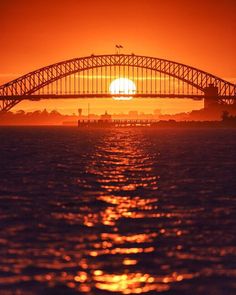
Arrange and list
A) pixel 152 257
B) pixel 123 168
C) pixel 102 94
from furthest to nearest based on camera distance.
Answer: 1. pixel 102 94
2. pixel 123 168
3. pixel 152 257

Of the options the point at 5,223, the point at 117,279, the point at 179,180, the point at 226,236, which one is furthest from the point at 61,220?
the point at 179,180

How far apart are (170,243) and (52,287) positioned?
18.5 ft

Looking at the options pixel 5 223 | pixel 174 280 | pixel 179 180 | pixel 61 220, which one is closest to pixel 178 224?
pixel 61 220

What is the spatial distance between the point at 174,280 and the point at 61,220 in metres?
8.96

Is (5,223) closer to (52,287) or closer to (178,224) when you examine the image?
(178,224)

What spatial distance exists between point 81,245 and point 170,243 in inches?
106

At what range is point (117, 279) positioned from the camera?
1605 cm

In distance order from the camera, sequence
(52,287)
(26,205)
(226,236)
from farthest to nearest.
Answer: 1. (26,205)
2. (226,236)
3. (52,287)

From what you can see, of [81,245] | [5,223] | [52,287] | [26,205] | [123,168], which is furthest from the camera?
[123,168]

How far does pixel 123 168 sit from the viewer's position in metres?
53.1

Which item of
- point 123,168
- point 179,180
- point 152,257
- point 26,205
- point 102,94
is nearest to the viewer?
point 152,257

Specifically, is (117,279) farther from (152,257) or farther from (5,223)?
(5,223)

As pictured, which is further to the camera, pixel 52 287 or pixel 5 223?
pixel 5 223

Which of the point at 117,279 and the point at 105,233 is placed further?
the point at 105,233
